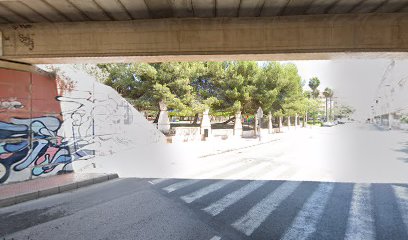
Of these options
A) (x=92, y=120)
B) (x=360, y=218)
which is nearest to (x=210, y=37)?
(x=360, y=218)

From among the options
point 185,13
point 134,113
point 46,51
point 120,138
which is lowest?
point 120,138

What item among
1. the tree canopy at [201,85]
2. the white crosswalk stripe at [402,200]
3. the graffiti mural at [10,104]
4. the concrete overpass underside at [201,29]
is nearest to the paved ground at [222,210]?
the white crosswalk stripe at [402,200]

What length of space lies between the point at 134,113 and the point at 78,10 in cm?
1302

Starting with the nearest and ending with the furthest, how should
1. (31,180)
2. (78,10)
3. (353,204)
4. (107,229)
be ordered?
1. (107,229)
2. (78,10)
3. (353,204)
4. (31,180)

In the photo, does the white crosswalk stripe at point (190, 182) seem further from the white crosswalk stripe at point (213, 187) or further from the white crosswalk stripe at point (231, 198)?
the white crosswalk stripe at point (231, 198)

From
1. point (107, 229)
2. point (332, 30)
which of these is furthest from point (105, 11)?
point (332, 30)

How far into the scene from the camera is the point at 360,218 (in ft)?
17.9

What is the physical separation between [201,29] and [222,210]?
403cm

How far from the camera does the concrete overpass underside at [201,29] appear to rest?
5.53 m

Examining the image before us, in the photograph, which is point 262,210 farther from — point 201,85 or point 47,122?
point 201,85

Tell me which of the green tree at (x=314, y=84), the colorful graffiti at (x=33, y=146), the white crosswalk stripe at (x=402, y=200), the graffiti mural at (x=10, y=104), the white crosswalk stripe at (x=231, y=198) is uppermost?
the green tree at (x=314, y=84)

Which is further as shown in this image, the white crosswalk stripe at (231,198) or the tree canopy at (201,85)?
the tree canopy at (201,85)

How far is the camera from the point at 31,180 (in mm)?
8422

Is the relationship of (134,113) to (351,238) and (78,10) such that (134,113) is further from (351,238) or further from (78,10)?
(351,238)
